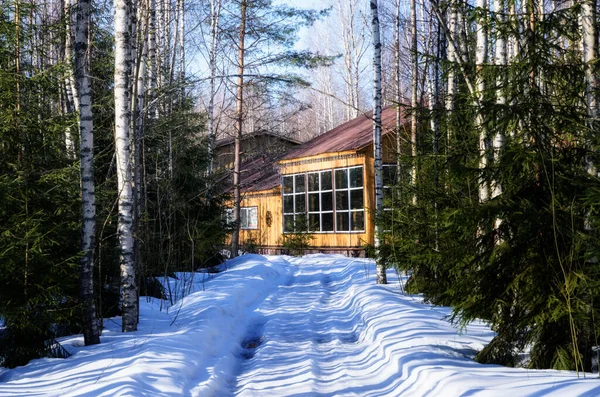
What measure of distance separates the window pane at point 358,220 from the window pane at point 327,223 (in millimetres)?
1231

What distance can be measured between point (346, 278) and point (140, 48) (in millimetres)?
8796

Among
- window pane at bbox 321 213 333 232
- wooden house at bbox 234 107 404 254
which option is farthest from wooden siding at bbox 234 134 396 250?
window pane at bbox 321 213 333 232

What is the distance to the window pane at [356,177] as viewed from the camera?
21.0 metres

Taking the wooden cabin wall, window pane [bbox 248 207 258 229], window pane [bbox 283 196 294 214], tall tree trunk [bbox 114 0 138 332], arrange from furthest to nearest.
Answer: window pane [bbox 248 207 258 229] → the wooden cabin wall → window pane [bbox 283 196 294 214] → tall tree trunk [bbox 114 0 138 332]

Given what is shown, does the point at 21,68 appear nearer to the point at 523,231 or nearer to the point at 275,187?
the point at 523,231

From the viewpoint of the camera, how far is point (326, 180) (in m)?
22.5

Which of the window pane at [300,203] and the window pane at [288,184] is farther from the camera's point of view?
the window pane at [288,184]

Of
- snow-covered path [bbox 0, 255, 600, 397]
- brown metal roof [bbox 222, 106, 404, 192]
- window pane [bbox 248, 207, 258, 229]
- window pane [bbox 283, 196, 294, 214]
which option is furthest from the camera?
window pane [bbox 248, 207, 258, 229]

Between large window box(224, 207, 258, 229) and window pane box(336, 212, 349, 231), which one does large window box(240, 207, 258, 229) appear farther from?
window pane box(336, 212, 349, 231)

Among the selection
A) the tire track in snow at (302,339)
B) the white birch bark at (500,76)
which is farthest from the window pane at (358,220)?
the white birch bark at (500,76)

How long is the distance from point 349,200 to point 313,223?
2.34 m

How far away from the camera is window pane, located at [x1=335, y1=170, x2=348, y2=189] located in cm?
2155

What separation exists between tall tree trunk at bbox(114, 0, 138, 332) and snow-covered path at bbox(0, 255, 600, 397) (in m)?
0.56

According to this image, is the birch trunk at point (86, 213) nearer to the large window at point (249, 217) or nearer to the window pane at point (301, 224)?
the window pane at point (301, 224)
